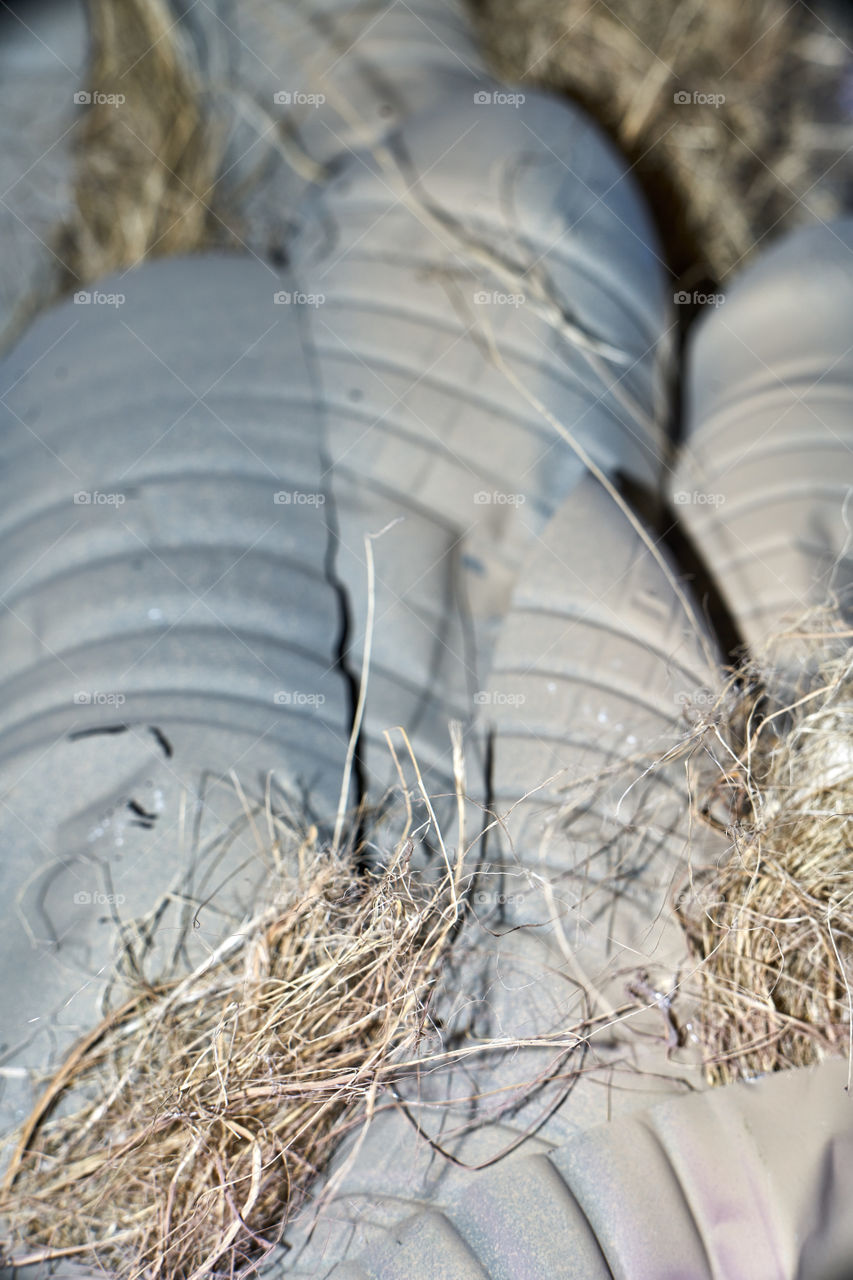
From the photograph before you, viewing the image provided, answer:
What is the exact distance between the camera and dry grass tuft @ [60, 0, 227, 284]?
5.40ft

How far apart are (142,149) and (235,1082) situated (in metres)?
1.44

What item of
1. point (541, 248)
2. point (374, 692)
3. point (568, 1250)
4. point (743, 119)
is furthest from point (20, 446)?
point (743, 119)

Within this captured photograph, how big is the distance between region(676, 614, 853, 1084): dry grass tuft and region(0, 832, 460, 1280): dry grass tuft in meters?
0.24

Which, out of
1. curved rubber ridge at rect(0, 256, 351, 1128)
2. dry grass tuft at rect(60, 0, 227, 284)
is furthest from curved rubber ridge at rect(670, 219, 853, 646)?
dry grass tuft at rect(60, 0, 227, 284)

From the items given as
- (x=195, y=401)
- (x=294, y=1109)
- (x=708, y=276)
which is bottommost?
(x=294, y=1109)

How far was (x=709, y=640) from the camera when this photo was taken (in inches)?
40.6

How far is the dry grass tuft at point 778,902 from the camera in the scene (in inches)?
34.7

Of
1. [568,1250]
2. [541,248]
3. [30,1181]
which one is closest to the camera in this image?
[568,1250]

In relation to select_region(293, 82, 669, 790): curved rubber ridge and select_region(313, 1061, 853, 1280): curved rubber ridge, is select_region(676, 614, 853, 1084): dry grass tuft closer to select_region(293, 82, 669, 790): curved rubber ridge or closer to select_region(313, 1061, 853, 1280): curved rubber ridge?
select_region(313, 1061, 853, 1280): curved rubber ridge

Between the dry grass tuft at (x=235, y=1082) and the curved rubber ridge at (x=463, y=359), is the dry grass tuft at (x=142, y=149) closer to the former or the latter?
the curved rubber ridge at (x=463, y=359)

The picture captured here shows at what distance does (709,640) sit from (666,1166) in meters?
0.47

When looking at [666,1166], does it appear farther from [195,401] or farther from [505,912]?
[195,401]

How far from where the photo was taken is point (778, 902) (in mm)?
913

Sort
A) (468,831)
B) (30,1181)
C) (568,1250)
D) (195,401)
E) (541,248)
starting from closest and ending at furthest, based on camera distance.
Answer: (568,1250)
(30,1181)
(468,831)
(195,401)
(541,248)
